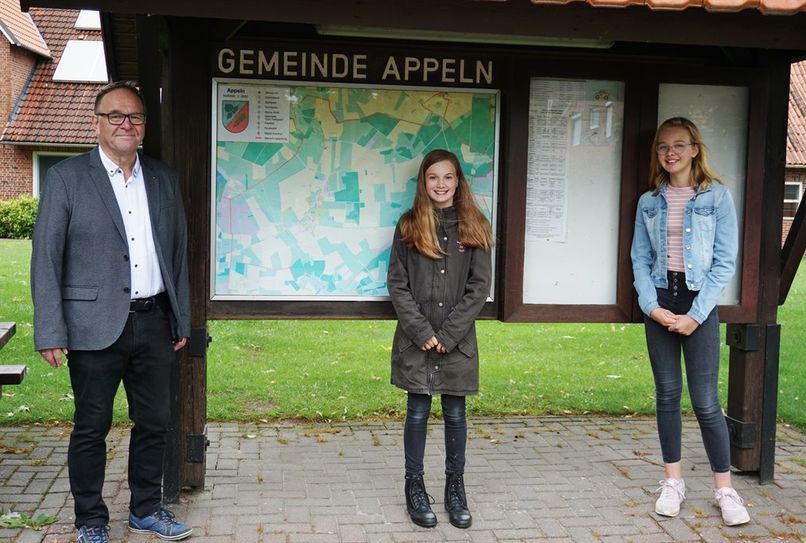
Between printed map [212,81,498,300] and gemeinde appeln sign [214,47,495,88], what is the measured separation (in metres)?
0.07

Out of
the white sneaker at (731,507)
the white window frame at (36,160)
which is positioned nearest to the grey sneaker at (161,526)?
the white sneaker at (731,507)

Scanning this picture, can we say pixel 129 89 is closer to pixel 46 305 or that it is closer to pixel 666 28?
pixel 46 305

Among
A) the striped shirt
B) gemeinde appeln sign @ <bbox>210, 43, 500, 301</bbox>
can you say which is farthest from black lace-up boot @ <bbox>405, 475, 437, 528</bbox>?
the striped shirt

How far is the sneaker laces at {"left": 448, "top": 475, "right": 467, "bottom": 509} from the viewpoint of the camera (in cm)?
Result: 451

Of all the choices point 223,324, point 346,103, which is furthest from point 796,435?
point 223,324

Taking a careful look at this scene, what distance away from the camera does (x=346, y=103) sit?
4.70 m

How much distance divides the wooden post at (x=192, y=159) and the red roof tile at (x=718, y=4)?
182cm

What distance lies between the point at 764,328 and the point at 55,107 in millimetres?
23433

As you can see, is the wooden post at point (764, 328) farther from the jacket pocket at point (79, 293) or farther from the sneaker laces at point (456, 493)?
the jacket pocket at point (79, 293)

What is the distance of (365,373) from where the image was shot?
8.01 m

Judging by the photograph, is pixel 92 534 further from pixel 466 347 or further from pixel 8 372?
pixel 466 347

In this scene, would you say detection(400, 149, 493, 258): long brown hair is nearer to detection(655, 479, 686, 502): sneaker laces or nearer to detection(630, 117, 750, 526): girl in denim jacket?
detection(630, 117, 750, 526): girl in denim jacket

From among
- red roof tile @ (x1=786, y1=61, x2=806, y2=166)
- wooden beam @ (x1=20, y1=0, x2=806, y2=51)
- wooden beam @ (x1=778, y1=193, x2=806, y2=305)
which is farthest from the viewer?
red roof tile @ (x1=786, y1=61, x2=806, y2=166)

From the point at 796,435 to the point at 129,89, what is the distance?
5.22 meters
